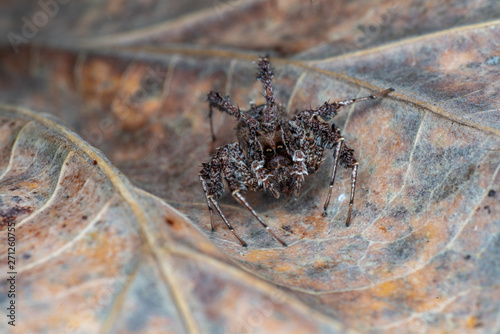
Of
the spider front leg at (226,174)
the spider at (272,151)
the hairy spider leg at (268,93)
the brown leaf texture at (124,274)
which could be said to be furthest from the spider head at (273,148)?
the brown leaf texture at (124,274)

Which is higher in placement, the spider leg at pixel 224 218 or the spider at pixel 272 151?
the spider at pixel 272 151

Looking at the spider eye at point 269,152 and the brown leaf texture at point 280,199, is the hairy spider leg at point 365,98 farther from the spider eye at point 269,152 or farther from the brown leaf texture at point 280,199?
the spider eye at point 269,152

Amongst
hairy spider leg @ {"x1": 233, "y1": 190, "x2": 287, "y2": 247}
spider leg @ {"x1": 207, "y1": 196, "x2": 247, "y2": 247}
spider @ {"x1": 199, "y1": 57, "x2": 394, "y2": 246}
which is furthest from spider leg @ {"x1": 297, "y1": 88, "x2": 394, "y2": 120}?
spider leg @ {"x1": 207, "y1": 196, "x2": 247, "y2": 247}

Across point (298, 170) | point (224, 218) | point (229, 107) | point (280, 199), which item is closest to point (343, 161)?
point (298, 170)

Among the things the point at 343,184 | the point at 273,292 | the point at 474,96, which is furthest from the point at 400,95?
the point at 273,292

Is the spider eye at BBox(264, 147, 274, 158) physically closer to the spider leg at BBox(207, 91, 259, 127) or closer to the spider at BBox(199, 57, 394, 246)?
the spider at BBox(199, 57, 394, 246)

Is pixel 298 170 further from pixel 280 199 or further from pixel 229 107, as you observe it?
pixel 229 107
